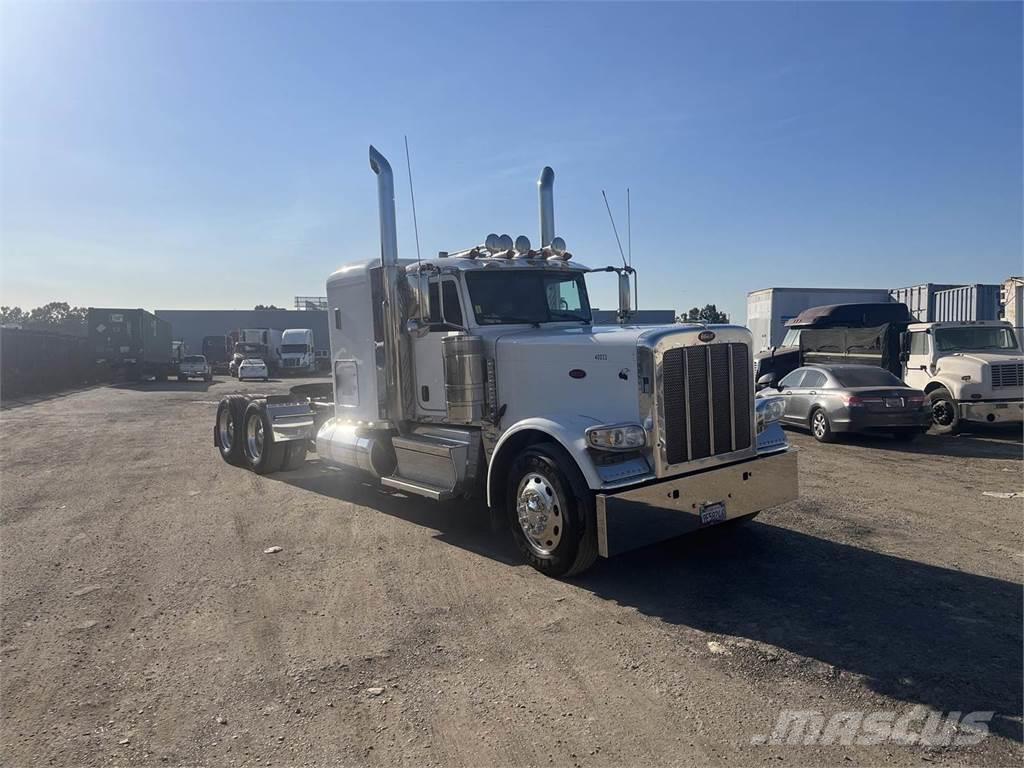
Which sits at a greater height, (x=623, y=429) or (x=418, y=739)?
(x=623, y=429)

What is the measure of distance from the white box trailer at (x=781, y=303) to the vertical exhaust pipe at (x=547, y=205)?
19030 mm

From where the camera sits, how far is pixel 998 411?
12.7 metres

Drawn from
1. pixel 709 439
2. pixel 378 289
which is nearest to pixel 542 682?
pixel 709 439

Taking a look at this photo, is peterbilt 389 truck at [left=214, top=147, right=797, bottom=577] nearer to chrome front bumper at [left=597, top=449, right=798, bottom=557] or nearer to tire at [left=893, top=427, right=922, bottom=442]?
chrome front bumper at [left=597, top=449, right=798, bottom=557]

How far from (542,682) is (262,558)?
3.46m

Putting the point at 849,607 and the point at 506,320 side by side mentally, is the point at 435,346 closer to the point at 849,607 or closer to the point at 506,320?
the point at 506,320

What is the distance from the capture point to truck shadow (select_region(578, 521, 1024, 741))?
12.9 ft

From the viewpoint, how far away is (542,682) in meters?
4.02

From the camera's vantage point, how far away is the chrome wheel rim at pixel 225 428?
1174cm

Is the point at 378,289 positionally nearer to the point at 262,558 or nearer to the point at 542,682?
the point at 262,558

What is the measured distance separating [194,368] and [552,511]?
3875 centimetres

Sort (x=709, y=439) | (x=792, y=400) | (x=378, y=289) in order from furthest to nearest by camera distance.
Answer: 1. (x=792, y=400)
2. (x=378, y=289)
3. (x=709, y=439)

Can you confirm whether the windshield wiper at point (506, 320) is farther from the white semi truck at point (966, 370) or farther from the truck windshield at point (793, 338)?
the truck windshield at point (793, 338)

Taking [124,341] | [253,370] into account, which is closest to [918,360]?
[253,370]
